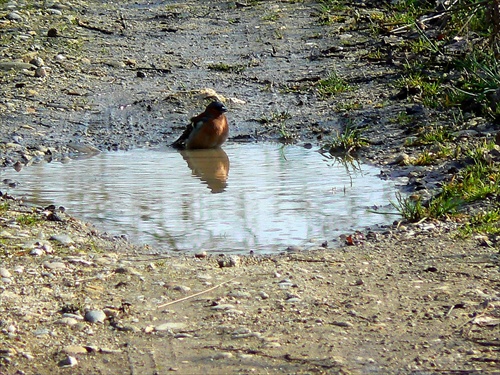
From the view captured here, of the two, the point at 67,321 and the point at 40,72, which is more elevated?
the point at 40,72

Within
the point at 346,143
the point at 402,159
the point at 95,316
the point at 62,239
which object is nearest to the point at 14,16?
the point at 346,143

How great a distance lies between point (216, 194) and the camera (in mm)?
6574

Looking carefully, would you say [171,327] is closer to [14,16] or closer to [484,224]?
[484,224]

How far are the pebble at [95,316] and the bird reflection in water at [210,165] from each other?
8.48ft

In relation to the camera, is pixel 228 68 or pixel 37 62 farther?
pixel 228 68

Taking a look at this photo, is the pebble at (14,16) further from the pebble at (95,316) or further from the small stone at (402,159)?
the pebble at (95,316)

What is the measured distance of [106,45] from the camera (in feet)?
38.8

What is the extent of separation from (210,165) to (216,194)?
1198 millimetres

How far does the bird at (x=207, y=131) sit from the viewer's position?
8.08m

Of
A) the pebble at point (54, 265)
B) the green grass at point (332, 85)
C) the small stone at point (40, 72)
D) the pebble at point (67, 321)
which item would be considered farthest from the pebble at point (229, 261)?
the small stone at point (40, 72)

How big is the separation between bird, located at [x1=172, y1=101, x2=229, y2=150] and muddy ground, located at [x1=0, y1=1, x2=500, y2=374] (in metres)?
0.34

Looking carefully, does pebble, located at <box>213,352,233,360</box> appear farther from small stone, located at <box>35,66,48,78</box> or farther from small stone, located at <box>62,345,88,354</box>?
small stone, located at <box>35,66,48,78</box>

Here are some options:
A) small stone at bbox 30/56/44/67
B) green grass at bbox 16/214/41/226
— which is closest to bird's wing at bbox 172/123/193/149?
green grass at bbox 16/214/41/226

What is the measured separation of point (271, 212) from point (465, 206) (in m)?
1.21
